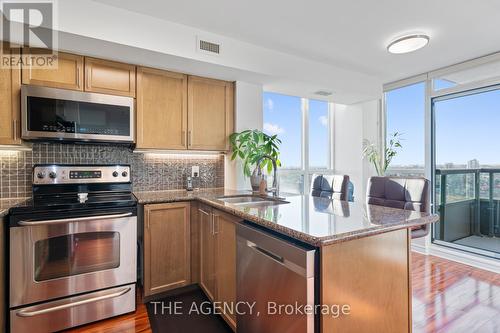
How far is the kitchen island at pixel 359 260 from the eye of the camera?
3.66 ft

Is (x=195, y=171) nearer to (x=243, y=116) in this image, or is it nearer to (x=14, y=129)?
(x=243, y=116)

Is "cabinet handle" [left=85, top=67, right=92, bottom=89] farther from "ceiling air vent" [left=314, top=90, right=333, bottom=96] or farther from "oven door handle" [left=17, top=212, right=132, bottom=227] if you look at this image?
"ceiling air vent" [left=314, top=90, right=333, bottom=96]

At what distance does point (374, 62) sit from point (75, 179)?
3692 millimetres

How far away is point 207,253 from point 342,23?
8.04ft

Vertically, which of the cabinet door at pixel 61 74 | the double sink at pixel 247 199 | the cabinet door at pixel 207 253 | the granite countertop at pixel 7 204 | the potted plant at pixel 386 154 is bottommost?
the cabinet door at pixel 207 253

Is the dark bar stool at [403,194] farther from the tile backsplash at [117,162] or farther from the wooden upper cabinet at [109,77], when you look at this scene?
the wooden upper cabinet at [109,77]

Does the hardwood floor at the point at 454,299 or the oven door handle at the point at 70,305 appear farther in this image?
the hardwood floor at the point at 454,299

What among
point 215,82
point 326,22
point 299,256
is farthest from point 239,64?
point 299,256

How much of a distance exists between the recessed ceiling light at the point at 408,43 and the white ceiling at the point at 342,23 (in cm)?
7

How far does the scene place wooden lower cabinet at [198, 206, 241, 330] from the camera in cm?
178

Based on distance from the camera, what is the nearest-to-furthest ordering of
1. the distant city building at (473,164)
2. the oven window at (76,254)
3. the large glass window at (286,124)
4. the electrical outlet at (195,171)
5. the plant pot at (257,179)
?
1. the oven window at (76,254)
2. the plant pot at (257,179)
3. the electrical outlet at (195,171)
4. the distant city building at (473,164)
5. the large glass window at (286,124)

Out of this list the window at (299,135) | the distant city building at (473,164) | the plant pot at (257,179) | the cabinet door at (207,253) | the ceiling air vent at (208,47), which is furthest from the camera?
the window at (299,135)

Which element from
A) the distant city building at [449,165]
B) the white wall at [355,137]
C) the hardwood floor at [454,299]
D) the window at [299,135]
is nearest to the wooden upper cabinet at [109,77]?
the window at [299,135]

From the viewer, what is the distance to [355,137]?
4.75 m
